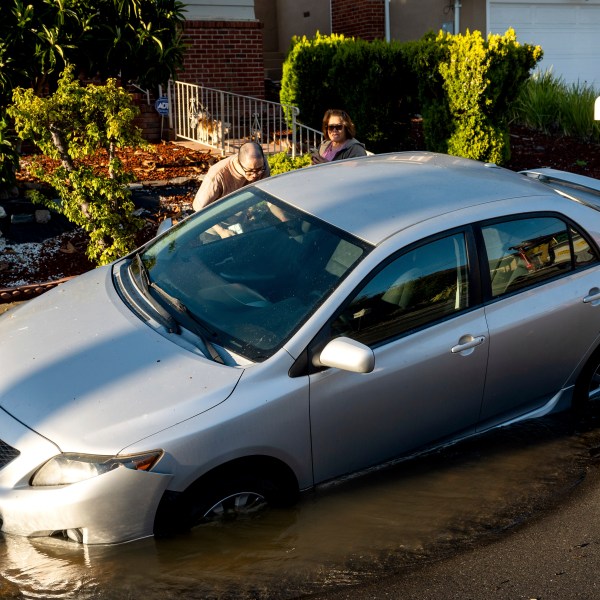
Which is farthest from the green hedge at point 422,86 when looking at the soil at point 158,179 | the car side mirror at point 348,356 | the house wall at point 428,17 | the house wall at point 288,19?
the car side mirror at point 348,356

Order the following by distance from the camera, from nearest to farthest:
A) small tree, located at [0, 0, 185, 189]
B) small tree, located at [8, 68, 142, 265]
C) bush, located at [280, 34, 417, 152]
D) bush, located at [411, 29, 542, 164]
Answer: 1. small tree, located at [8, 68, 142, 265]
2. small tree, located at [0, 0, 185, 189]
3. bush, located at [411, 29, 542, 164]
4. bush, located at [280, 34, 417, 152]

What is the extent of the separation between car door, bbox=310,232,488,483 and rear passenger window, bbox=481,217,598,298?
0.74 ft

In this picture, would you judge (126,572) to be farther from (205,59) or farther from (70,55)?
(205,59)

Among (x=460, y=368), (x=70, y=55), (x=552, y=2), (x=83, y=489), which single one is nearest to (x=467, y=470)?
(x=460, y=368)

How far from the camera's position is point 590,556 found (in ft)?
14.1

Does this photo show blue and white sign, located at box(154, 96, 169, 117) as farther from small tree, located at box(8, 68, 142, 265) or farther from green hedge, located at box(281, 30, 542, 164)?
small tree, located at box(8, 68, 142, 265)

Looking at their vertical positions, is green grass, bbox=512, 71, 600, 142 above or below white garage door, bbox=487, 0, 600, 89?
below

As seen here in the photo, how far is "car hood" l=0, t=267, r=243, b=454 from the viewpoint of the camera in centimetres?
399

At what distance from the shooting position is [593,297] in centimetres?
536

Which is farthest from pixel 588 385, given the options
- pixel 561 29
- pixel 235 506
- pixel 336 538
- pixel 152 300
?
pixel 561 29

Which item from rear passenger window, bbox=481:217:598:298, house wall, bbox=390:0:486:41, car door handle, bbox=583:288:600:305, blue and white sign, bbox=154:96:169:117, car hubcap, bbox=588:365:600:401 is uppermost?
house wall, bbox=390:0:486:41

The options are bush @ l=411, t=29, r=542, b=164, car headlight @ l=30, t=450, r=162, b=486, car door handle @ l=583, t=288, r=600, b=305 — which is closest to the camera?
car headlight @ l=30, t=450, r=162, b=486

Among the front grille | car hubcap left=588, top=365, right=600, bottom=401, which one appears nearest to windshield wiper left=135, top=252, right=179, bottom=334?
the front grille

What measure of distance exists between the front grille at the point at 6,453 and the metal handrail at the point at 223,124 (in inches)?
339
